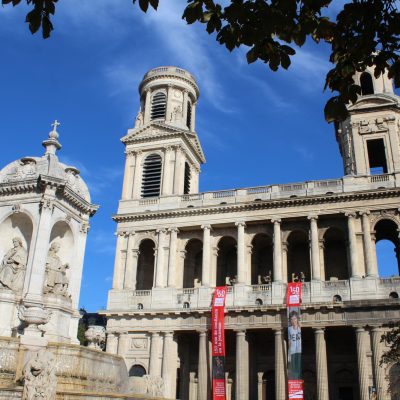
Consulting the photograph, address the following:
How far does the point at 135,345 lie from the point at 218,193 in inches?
533

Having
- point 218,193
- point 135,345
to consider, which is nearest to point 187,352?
point 135,345

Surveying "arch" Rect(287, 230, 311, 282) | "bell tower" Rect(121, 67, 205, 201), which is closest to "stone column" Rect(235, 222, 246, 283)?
"arch" Rect(287, 230, 311, 282)

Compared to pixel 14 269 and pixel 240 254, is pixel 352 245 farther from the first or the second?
pixel 14 269

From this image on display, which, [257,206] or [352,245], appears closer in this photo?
[352,245]

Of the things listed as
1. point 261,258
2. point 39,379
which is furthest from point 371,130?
point 39,379

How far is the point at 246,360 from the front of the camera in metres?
35.4

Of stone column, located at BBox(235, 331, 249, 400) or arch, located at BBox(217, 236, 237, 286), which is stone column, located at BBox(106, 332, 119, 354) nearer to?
arch, located at BBox(217, 236, 237, 286)

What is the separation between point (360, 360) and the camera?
3250 cm

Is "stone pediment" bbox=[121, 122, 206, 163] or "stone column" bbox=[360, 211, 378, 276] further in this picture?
"stone pediment" bbox=[121, 122, 206, 163]

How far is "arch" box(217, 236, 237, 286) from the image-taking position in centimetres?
4191

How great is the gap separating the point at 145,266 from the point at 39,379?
31.9 m

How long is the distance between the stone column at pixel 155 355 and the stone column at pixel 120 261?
5.25m

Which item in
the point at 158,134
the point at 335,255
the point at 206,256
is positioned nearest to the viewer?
the point at 206,256

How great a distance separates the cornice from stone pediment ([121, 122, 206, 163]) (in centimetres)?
737
